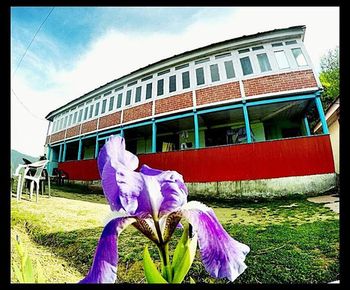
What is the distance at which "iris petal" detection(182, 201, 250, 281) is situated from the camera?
255mm

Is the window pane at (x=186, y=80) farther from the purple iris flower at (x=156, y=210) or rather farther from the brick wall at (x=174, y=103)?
the purple iris flower at (x=156, y=210)

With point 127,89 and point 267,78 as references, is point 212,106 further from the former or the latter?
point 127,89

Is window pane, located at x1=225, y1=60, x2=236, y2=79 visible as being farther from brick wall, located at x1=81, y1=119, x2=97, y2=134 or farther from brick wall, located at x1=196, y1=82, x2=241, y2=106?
brick wall, located at x1=81, y1=119, x2=97, y2=134

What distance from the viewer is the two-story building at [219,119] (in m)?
2.76

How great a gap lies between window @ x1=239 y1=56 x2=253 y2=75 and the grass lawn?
2.28 metres

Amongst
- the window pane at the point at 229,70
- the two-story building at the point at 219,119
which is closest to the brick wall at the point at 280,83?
the two-story building at the point at 219,119

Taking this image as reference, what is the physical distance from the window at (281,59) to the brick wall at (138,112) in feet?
7.27

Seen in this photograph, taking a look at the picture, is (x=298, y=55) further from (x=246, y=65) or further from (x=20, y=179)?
(x=20, y=179)

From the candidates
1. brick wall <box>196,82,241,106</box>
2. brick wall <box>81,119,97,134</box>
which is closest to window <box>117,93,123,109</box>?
brick wall <box>81,119,97,134</box>

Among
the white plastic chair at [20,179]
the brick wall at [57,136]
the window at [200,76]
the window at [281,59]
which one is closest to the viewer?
the white plastic chair at [20,179]

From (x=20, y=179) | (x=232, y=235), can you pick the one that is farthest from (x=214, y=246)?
(x=20, y=179)

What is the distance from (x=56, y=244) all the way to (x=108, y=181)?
1.33m

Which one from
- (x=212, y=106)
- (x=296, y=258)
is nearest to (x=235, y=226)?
(x=296, y=258)

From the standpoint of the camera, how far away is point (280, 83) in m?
3.47
